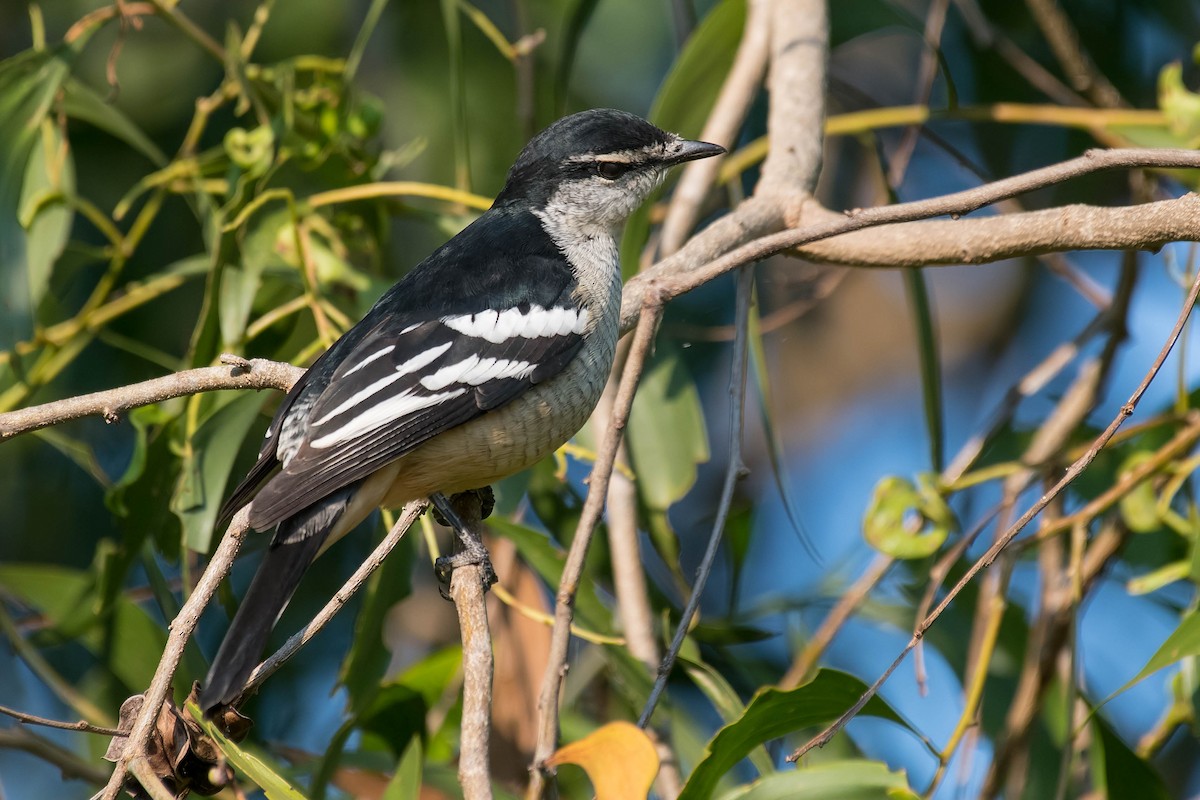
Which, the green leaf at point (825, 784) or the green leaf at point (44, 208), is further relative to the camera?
the green leaf at point (44, 208)

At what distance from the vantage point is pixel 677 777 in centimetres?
308

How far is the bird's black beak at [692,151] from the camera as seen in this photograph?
3.03 metres

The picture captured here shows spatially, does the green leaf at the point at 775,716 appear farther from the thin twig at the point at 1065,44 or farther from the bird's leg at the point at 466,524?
the thin twig at the point at 1065,44

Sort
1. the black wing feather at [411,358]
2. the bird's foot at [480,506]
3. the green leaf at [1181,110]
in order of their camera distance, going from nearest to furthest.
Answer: the black wing feather at [411,358] → the bird's foot at [480,506] → the green leaf at [1181,110]

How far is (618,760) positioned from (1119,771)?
65.8 inches

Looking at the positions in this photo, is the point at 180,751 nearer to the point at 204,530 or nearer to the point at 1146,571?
the point at 204,530

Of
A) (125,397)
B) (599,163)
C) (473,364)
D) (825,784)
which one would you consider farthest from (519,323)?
(825,784)

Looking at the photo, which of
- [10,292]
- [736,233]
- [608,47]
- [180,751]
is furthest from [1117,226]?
[608,47]

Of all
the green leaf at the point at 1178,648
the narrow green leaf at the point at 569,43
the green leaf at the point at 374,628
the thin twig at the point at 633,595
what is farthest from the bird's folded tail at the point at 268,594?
the narrow green leaf at the point at 569,43

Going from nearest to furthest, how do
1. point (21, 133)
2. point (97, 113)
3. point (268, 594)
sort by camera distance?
point (268, 594), point (21, 133), point (97, 113)

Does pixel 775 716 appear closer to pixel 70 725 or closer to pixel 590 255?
pixel 590 255

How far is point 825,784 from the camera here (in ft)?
7.93

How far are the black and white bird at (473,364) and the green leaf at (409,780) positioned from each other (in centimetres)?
43

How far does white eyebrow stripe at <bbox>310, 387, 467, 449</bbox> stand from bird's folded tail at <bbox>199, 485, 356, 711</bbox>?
11 cm
